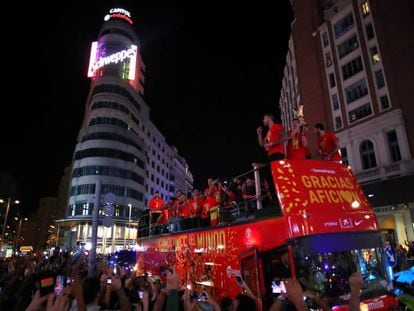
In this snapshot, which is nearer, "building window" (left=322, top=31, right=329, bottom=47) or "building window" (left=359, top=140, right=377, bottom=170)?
"building window" (left=359, top=140, right=377, bottom=170)

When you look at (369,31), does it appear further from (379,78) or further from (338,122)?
(338,122)

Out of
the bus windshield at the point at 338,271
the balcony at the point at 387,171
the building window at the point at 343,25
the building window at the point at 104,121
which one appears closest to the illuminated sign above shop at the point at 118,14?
the building window at the point at 104,121

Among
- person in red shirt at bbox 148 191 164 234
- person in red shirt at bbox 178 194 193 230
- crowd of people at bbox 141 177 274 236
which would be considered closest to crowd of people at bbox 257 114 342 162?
crowd of people at bbox 141 177 274 236

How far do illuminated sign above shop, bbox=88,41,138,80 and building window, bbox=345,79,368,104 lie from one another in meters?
53.2

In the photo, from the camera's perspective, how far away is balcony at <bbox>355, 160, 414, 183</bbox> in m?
25.2

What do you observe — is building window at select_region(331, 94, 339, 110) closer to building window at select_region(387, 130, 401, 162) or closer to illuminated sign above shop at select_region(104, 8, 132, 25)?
building window at select_region(387, 130, 401, 162)

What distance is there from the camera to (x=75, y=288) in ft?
13.7

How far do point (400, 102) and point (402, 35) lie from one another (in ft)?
21.4

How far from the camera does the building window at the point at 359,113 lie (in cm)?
3023

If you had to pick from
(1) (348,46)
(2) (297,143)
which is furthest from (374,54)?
(2) (297,143)

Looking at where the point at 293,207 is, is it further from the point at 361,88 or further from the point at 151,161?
the point at 151,161

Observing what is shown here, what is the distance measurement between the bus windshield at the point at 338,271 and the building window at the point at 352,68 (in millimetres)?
31194

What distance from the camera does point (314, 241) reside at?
4926 mm

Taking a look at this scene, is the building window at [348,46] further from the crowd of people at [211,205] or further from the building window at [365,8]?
the crowd of people at [211,205]
